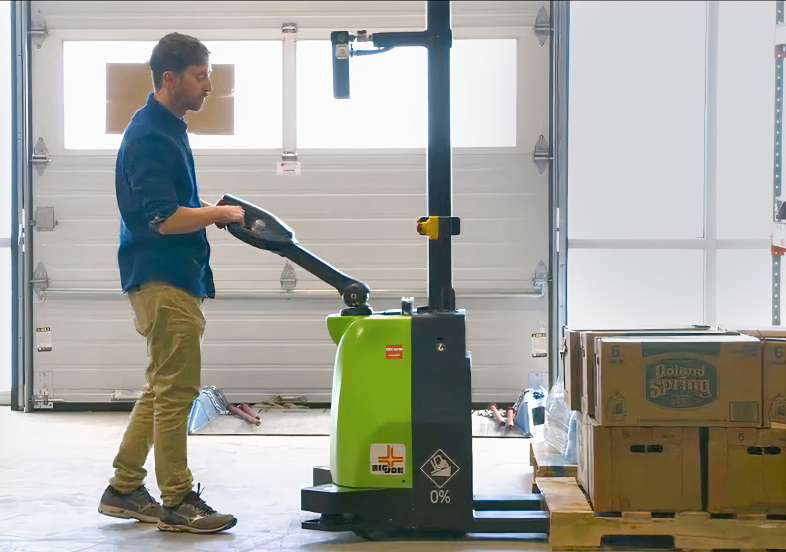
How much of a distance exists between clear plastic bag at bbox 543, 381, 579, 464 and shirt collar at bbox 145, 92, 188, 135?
240 centimetres

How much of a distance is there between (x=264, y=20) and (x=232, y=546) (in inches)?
183

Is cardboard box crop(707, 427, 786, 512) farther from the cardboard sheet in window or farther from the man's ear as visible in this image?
the cardboard sheet in window

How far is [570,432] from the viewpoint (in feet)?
12.6

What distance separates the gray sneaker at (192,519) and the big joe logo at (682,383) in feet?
6.43

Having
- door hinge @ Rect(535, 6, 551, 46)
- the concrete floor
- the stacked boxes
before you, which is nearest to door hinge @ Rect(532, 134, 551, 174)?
door hinge @ Rect(535, 6, 551, 46)

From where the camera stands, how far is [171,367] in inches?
127

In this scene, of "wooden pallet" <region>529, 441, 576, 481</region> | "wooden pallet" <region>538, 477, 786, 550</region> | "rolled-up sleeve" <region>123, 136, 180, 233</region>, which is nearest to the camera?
"wooden pallet" <region>538, 477, 786, 550</region>

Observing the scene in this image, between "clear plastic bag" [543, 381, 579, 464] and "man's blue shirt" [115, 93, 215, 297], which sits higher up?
"man's blue shirt" [115, 93, 215, 297]

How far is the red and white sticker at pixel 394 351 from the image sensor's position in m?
3.08

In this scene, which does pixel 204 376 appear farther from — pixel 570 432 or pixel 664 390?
pixel 664 390

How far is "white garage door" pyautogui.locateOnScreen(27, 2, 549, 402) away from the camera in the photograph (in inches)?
248

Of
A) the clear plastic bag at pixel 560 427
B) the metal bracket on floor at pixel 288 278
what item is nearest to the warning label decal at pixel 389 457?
the clear plastic bag at pixel 560 427

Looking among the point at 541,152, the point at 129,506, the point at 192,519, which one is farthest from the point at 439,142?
the point at 541,152

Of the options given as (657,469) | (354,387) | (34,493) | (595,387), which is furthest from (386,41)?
(34,493)
